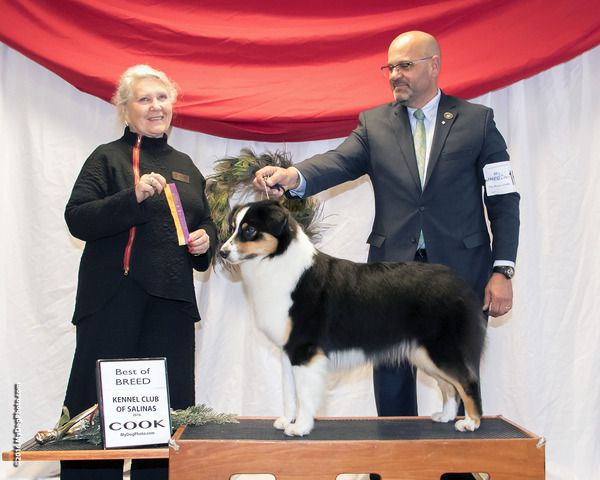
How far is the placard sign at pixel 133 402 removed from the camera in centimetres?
238

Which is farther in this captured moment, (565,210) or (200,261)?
(565,210)

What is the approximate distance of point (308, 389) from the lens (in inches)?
99.4

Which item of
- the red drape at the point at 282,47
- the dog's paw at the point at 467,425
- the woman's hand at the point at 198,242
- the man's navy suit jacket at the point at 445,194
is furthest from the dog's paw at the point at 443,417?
the red drape at the point at 282,47

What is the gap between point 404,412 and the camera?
3.18 metres

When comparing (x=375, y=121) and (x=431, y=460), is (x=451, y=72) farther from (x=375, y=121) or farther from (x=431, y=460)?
(x=431, y=460)

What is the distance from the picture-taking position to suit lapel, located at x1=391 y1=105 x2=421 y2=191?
2.99 m

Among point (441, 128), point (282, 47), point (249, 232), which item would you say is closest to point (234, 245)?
point (249, 232)

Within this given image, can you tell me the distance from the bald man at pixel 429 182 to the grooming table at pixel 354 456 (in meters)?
0.69

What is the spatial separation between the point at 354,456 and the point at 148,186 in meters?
1.41

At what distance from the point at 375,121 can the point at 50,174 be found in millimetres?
2345

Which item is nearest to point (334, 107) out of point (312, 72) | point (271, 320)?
point (312, 72)

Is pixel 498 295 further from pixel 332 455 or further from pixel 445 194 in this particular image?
pixel 332 455

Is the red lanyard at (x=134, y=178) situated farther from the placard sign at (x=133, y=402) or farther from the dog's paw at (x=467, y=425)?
the dog's paw at (x=467, y=425)

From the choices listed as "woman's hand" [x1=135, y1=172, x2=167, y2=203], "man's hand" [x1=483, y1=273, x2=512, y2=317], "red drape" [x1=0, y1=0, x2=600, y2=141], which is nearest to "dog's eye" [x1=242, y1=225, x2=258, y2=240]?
"woman's hand" [x1=135, y1=172, x2=167, y2=203]
